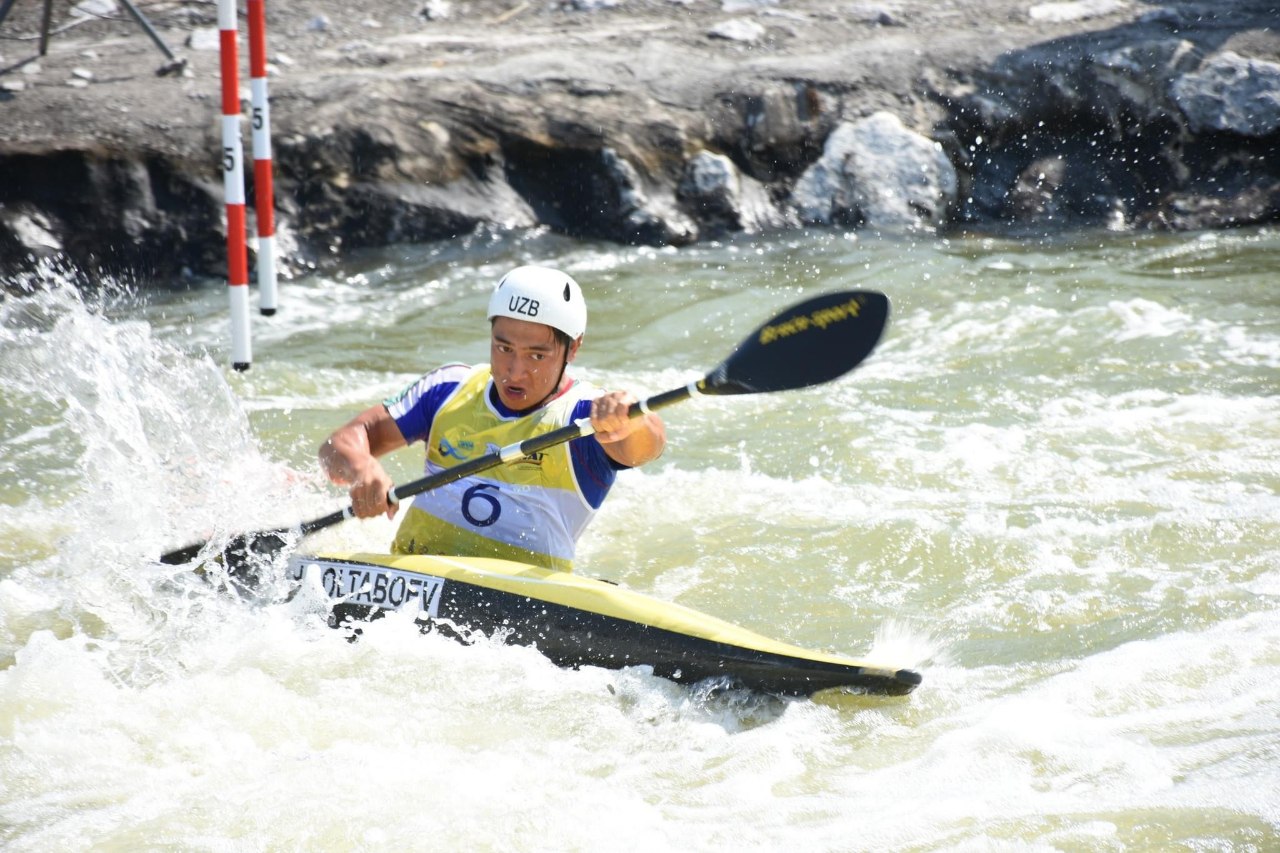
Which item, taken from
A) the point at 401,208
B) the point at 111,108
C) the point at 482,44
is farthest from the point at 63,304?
the point at 482,44

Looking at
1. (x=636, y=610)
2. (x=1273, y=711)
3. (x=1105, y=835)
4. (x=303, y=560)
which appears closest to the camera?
(x=1105, y=835)

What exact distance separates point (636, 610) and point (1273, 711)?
1704 millimetres

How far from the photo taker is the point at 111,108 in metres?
8.50

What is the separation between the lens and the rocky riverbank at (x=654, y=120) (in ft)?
27.8

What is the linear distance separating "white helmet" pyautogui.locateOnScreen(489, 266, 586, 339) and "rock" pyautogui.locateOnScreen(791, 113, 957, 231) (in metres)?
5.88

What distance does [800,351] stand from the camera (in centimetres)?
391

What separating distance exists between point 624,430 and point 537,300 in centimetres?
44

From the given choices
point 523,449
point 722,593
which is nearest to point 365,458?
point 523,449

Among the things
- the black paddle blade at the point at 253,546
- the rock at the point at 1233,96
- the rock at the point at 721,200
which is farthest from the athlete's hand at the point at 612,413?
the rock at the point at 1233,96

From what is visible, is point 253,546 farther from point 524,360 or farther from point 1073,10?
point 1073,10

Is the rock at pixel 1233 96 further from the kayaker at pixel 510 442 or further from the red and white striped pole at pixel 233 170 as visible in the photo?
the kayaker at pixel 510 442

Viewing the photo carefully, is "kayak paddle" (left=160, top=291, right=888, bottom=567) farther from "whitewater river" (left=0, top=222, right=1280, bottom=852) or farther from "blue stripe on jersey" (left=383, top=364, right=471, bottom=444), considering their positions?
"whitewater river" (left=0, top=222, right=1280, bottom=852)

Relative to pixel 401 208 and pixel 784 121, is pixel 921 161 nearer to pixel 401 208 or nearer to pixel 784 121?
pixel 784 121

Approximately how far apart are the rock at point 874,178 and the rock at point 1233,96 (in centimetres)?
194
